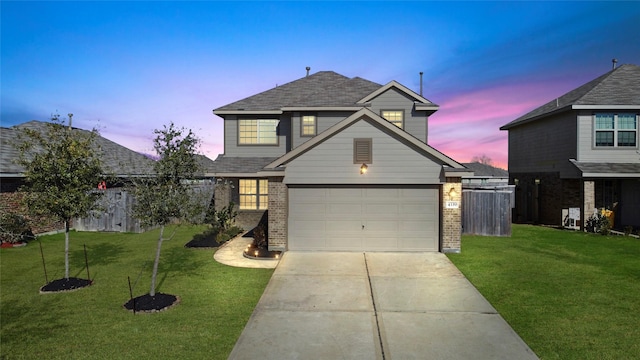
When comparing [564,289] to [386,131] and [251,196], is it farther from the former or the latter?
[251,196]

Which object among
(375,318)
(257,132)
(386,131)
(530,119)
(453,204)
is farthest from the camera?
(530,119)

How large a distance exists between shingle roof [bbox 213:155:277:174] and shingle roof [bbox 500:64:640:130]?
17062 millimetres

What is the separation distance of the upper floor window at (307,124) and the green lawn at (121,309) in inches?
335

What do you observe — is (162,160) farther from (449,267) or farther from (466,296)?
(449,267)

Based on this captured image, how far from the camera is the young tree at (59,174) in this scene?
9102 millimetres

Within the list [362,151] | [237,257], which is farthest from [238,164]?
[362,151]

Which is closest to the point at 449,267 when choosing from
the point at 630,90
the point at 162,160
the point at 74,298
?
the point at 162,160

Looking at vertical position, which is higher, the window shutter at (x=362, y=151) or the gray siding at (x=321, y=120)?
the gray siding at (x=321, y=120)

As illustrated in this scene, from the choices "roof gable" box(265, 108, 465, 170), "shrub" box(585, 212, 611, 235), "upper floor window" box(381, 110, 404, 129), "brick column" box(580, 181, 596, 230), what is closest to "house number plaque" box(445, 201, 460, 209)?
"roof gable" box(265, 108, 465, 170)

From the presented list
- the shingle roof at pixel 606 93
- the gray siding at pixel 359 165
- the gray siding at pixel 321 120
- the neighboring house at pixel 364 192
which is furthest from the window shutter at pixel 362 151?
the shingle roof at pixel 606 93

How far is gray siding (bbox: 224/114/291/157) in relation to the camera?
19.8 metres

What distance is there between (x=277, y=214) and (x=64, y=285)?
677 centimetres

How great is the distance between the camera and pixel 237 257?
1268cm

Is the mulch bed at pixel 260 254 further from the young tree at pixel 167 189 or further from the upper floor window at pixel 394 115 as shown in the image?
the upper floor window at pixel 394 115
